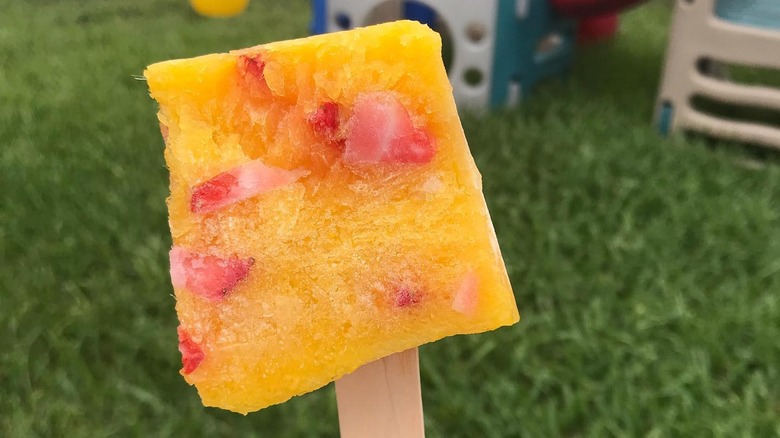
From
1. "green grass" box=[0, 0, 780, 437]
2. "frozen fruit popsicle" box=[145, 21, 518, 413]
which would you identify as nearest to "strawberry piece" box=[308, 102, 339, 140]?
"frozen fruit popsicle" box=[145, 21, 518, 413]

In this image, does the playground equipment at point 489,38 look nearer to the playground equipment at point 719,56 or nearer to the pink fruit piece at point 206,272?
the playground equipment at point 719,56

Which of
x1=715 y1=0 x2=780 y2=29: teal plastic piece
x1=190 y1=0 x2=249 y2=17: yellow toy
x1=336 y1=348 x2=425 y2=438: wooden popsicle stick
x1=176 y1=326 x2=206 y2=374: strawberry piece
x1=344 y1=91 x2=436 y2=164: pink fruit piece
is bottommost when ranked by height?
x1=190 y1=0 x2=249 y2=17: yellow toy

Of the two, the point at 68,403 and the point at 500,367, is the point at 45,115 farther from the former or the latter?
the point at 500,367

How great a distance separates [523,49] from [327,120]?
2112 mm

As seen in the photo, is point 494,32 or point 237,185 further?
point 494,32

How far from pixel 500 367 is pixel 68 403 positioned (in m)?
0.79

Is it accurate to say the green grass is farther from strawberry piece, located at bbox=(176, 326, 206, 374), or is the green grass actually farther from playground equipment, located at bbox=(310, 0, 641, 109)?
strawberry piece, located at bbox=(176, 326, 206, 374)

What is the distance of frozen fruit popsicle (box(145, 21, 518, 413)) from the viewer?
0.58 m

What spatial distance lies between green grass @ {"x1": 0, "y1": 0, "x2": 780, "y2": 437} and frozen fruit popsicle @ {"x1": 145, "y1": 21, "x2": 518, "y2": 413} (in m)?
0.65

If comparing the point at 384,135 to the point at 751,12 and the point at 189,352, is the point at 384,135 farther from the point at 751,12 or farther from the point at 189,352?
the point at 751,12

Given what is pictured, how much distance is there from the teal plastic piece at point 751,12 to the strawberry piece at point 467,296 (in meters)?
1.95

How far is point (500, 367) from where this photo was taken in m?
1.34

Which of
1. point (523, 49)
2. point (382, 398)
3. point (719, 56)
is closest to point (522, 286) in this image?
point (382, 398)

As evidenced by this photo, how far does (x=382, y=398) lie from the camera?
25.4 inches
